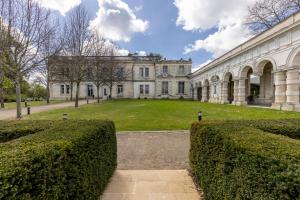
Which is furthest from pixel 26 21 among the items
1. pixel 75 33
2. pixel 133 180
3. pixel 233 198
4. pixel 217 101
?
pixel 217 101

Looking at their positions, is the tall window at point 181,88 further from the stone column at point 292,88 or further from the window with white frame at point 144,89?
the stone column at point 292,88

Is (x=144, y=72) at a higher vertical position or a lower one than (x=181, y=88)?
higher

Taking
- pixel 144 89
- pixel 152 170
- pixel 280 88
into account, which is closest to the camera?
pixel 152 170

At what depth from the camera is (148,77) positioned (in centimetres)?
5050

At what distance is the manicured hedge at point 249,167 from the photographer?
61.2 inches

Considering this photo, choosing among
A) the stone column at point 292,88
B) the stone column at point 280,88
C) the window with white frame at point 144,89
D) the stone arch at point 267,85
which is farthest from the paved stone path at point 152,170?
the window with white frame at point 144,89

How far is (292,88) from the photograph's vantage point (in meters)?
15.8

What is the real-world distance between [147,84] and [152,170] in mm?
45943

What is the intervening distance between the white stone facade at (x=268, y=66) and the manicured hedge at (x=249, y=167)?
15.9 m

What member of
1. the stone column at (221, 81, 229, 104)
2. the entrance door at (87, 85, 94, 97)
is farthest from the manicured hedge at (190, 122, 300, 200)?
the entrance door at (87, 85, 94, 97)

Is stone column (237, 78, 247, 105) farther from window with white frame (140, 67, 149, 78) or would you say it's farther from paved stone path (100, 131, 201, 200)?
window with white frame (140, 67, 149, 78)

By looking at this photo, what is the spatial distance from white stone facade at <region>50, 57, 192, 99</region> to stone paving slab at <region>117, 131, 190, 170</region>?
41331 mm

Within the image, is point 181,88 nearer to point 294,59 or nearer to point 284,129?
point 294,59

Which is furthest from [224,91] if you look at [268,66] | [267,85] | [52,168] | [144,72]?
[52,168]
